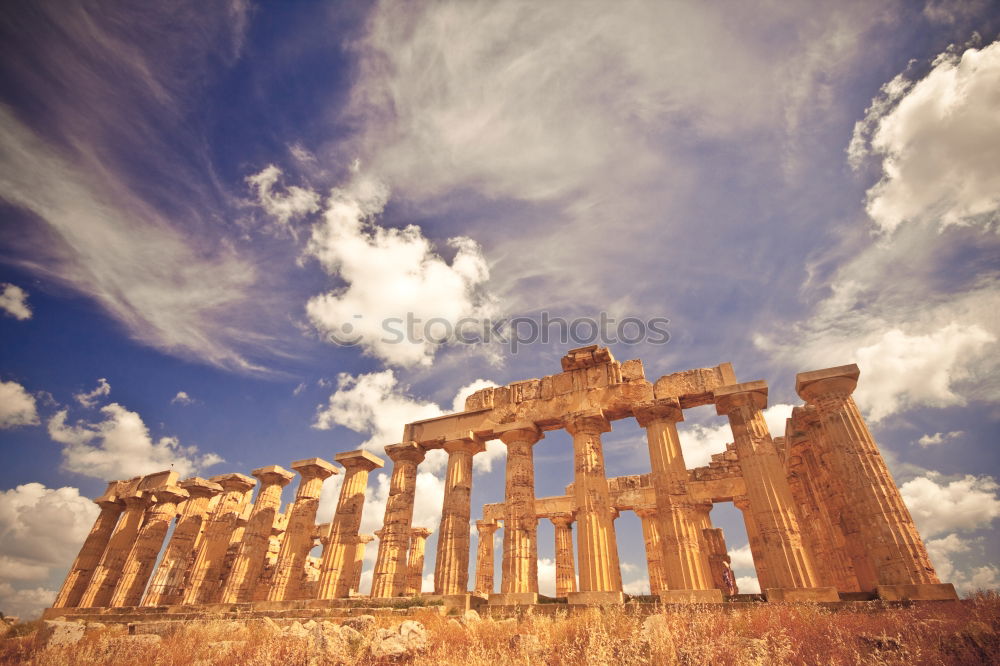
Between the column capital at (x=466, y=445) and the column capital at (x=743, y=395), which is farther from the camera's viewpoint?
the column capital at (x=466, y=445)

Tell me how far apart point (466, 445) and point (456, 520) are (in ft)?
8.79

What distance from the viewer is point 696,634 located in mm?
6840

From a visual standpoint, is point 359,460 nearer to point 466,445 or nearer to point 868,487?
point 466,445

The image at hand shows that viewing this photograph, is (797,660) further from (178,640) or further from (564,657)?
(178,640)

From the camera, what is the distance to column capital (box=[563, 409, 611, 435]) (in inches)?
595

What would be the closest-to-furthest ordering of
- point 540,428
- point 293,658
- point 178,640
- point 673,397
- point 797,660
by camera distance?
point 797,660
point 293,658
point 178,640
point 673,397
point 540,428

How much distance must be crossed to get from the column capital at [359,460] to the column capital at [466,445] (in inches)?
130

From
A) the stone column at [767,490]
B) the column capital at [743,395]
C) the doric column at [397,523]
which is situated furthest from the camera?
the doric column at [397,523]

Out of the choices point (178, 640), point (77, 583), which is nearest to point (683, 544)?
point (178, 640)

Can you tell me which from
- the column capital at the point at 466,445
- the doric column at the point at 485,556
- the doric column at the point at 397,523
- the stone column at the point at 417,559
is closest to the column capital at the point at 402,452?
the doric column at the point at 397,523

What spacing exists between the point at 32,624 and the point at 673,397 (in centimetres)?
1976

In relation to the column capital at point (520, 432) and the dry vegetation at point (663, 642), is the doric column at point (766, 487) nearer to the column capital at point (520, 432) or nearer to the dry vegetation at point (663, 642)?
Answer: the dry vegetation at point (663, 642)

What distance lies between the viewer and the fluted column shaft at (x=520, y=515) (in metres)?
13.8

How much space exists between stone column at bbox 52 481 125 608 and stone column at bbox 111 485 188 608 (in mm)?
2094
